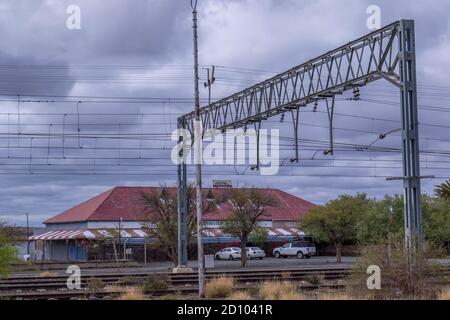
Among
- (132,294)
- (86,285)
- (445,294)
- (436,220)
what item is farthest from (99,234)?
(445,294)

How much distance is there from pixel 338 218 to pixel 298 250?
874 cm

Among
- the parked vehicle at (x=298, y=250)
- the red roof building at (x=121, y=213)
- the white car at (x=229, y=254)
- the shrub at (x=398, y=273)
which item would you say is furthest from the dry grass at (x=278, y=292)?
the parked vehicle at (x=298, y=250)

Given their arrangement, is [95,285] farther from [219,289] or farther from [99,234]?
[99,234]

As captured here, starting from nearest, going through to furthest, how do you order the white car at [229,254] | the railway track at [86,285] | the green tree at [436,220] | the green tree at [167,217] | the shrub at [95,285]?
the railway track at [86,285]
the shrub at [95,285]
the green tree at [436,220]
the green tree at [167,217]
the white car at [229,254]

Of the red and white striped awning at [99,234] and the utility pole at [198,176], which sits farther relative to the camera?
the red and white striped awning at [99,234]

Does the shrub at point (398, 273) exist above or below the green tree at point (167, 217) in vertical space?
below

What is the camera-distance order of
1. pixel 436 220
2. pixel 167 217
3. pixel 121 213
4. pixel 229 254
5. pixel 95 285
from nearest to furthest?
1. pixel 95 285
2. pixel 436 220
3. pixel 167 217
4. pixel 229 254
5. pixel 121 213

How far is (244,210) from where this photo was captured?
183ft

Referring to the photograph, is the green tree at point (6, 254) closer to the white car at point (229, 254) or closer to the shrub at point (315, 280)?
the shrub at point (315, 280)

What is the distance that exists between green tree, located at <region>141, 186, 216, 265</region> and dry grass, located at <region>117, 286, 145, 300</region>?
80.5 ft

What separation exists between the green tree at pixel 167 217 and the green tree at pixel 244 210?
174 cm

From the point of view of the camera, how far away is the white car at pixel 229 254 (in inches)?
2648
